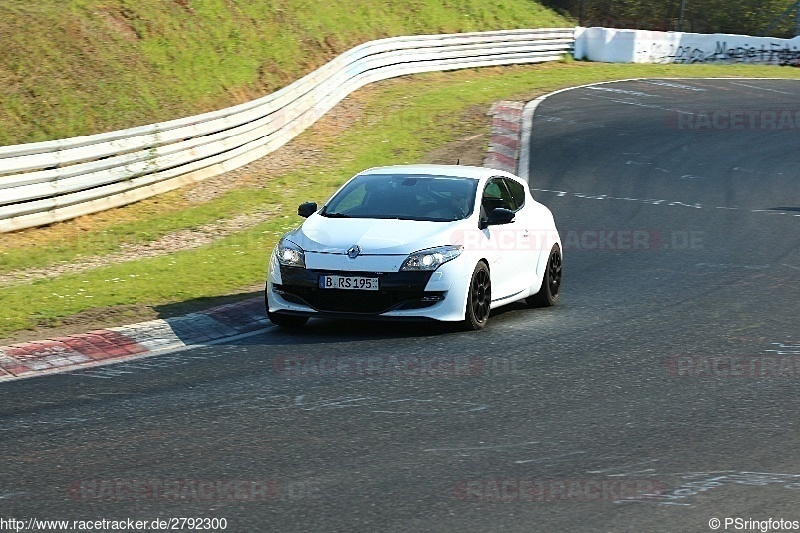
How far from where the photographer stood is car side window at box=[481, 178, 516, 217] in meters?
12.2

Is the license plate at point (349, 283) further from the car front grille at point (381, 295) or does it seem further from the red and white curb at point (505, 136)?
the red and white curb at point (505, 136)

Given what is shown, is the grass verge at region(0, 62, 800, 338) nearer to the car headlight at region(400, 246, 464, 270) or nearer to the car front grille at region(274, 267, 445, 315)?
the car front grille at region(274, 267, 445, 315)

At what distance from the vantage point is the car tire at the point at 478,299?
1097 cm

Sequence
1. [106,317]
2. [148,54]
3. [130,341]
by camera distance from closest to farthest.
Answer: [130,341]
[106,317]
[148,54]

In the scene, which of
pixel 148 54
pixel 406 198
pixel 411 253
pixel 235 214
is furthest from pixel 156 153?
pixel 411 253

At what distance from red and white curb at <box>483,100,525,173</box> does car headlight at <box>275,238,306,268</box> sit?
1138cm

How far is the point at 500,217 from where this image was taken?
11.6 meters

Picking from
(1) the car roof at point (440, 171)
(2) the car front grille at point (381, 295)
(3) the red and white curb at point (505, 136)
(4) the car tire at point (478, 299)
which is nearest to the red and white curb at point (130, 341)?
(2) the car front grille at point (381, 295)

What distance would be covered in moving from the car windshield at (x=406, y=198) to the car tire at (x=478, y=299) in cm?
65

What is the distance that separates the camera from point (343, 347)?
34.0ft

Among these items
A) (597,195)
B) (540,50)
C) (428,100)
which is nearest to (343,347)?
(597,195)

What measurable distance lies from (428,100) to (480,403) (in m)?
21.9

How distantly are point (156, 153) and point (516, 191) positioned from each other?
8.04 meters

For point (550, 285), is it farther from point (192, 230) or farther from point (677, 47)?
point (677, 47)
